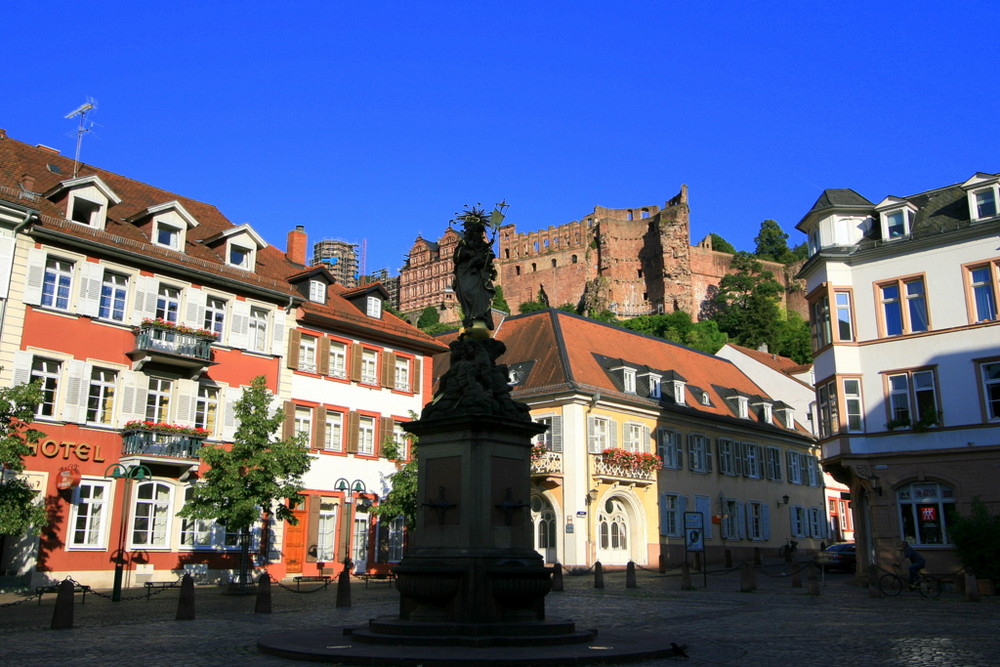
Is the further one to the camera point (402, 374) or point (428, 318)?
point (428, 318)

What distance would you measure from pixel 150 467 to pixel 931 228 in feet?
85.4

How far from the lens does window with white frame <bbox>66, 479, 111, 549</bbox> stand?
26.3m

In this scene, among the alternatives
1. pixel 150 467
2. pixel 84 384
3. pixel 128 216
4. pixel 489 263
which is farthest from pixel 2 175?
pixel 489 263

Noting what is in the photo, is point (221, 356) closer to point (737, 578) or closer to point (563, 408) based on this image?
point (563, 408)

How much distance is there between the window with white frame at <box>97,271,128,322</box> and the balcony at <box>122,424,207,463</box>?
3.62m

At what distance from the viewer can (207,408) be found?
3039 centimetres

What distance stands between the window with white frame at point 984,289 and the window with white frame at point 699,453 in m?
17.1

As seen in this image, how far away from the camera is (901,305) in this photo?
98.0ft

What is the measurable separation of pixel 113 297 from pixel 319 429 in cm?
866

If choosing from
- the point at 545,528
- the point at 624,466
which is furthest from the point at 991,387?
the point at 545,528

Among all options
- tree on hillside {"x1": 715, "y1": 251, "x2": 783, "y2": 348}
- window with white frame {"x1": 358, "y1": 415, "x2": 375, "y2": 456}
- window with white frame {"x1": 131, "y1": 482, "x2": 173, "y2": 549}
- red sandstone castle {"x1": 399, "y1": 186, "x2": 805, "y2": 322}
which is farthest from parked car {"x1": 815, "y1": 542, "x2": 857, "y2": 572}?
red sandstone castle {"x1": 399, "y1": 186, "x2": 805, "y2": 322}

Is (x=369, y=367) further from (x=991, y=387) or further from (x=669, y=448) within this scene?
(x=991, y=387)

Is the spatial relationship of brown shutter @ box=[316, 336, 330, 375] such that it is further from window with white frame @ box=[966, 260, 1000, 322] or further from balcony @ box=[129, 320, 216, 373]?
window with white frame @ box=[966, 260, 1000, 322]

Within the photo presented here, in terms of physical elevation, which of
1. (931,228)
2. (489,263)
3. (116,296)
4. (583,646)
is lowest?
(583,646)
